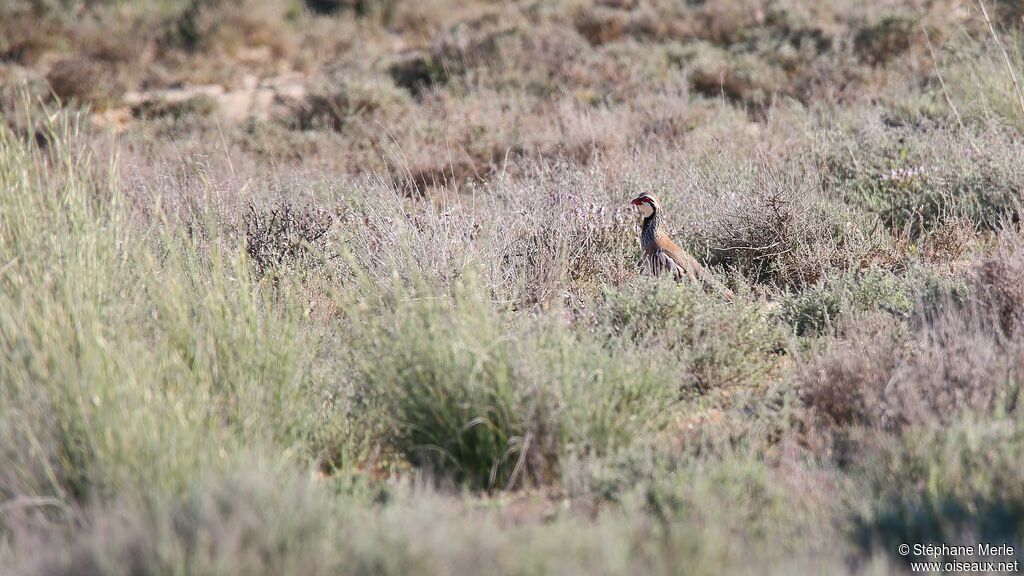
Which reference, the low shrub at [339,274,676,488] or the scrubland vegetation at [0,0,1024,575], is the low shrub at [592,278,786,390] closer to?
the scrubland vegetation at [0,0,1024,575]

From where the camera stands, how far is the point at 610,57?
1076cm

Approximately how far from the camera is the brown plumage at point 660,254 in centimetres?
501

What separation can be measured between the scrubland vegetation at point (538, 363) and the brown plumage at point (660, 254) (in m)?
0.18

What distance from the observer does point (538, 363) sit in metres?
3.37

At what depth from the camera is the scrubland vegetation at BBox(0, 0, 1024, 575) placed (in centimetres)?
255

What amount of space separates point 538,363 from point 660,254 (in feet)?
6.38

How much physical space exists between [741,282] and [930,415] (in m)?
1.74

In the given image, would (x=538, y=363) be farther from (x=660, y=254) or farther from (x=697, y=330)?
(x=660, y=254)

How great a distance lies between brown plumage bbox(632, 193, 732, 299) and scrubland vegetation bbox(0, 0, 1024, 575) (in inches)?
7.1

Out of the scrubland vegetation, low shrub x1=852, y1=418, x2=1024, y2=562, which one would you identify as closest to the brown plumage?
the scrubland vegetation

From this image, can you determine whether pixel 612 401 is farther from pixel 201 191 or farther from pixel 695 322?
pixel 201 191

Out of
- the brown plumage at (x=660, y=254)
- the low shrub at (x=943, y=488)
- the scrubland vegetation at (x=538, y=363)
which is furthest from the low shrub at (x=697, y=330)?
the low shrub at (x=943, y=488)

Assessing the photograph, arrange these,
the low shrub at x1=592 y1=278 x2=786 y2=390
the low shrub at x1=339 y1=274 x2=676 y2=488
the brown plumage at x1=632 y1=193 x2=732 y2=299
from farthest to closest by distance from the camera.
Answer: the brown plumage at x1=632 y1=193 x2=732 y2=299 → the low shrub at x1=592 y1=278 x2=786 y2=390 → the low shrub at x1=339 y1=274 x2=676 y2=488

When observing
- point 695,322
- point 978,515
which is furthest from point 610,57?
point 978,515
